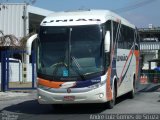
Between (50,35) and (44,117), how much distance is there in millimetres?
2943

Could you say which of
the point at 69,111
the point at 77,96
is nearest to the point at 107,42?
the point at 77,96

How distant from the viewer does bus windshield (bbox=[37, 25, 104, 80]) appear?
1608cm

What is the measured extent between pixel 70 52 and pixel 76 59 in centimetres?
33

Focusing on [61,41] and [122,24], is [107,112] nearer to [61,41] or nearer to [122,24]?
[61,41]

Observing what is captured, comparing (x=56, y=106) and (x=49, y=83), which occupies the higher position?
(x=49, y=83)

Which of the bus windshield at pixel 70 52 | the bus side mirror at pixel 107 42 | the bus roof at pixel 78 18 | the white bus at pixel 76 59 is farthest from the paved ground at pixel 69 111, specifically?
the bus roof at pixel 78 18

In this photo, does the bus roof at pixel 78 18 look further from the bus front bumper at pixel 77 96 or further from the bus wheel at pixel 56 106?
the bus wheel at pixel 56 106

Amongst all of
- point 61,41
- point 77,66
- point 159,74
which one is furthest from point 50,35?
point 159,74

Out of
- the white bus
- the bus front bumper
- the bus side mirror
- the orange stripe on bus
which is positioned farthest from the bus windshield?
the bus front bumper

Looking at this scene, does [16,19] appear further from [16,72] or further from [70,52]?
[70,52]

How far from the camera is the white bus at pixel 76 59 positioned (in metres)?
16.0

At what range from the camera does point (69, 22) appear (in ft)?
54.9

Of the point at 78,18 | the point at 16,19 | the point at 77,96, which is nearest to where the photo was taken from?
the point at 77,96

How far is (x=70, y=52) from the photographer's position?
53.4ft
